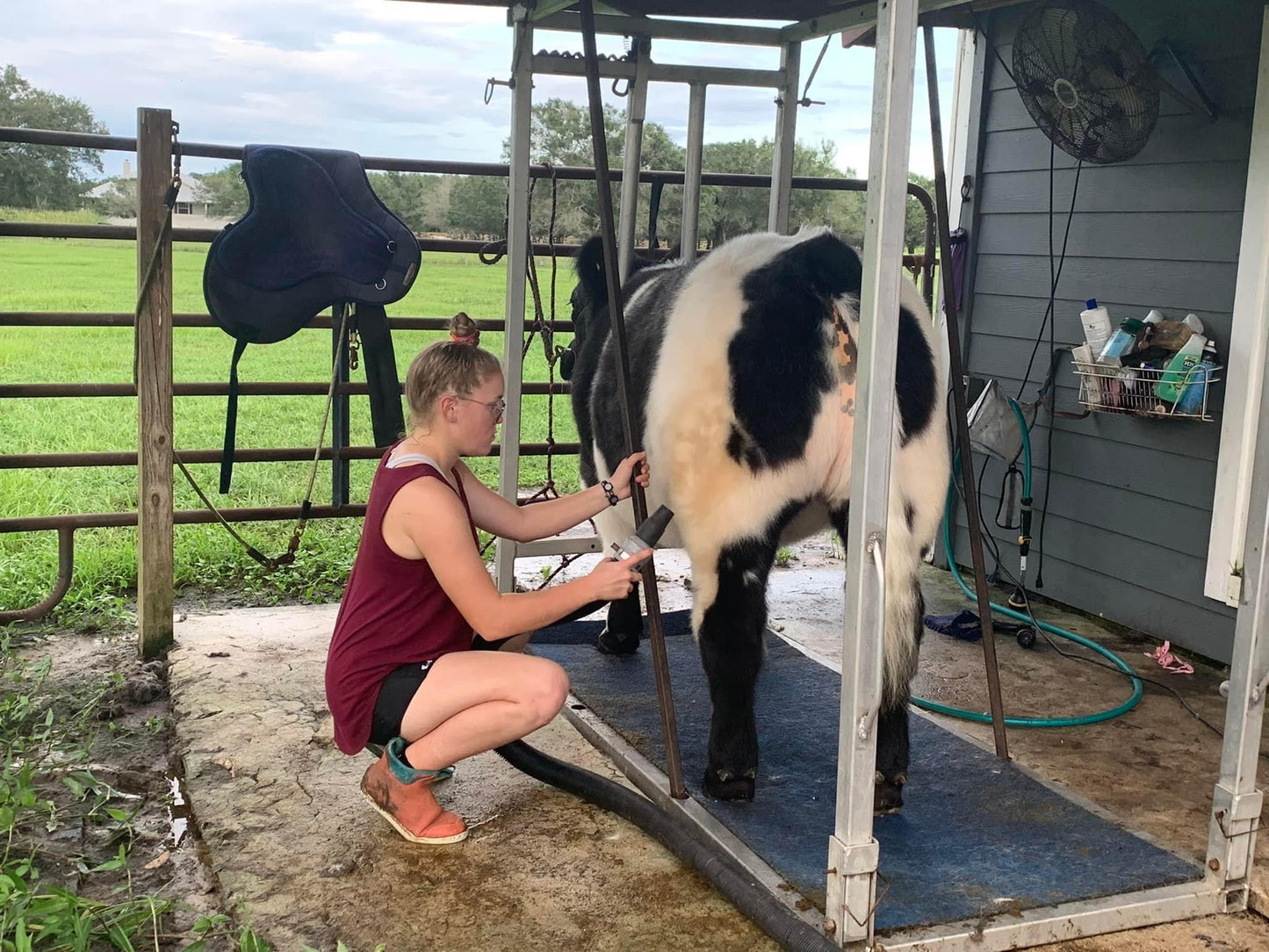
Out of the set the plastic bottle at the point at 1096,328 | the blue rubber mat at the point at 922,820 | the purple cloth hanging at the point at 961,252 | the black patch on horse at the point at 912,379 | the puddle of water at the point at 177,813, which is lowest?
the puddle of water at the point at 177,813

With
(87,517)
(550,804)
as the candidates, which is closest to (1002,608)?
(550,804)

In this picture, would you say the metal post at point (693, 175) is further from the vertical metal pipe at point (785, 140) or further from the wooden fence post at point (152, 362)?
the wooden fence post at point (152, 362)

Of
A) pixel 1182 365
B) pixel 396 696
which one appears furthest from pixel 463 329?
pixel 1182 365

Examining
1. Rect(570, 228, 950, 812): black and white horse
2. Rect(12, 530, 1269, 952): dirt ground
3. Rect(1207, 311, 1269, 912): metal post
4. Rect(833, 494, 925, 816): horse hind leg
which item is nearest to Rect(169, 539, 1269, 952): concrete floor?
Rect(12, 530, 1269, 952): dirt ground

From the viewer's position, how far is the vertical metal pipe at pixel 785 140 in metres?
4.07

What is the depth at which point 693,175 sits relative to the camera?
4.38m

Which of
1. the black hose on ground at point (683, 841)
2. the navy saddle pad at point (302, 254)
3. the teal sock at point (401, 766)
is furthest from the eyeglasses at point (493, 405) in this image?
the navy saddle pad at point (302, 254)

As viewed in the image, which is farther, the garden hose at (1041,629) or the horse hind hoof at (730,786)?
the garden hose at (1041,629)

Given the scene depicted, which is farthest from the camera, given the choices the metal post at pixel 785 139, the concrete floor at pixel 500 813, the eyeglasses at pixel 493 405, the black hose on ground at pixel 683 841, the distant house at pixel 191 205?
the distant house at pixel 191 205

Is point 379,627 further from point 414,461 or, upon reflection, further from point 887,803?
point 887,803

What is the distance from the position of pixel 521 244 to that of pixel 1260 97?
2.57 metres

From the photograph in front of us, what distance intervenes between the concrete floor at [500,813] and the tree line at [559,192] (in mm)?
1674

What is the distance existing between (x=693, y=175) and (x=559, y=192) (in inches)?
160

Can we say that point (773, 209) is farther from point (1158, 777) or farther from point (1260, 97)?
point (1158, 777)
